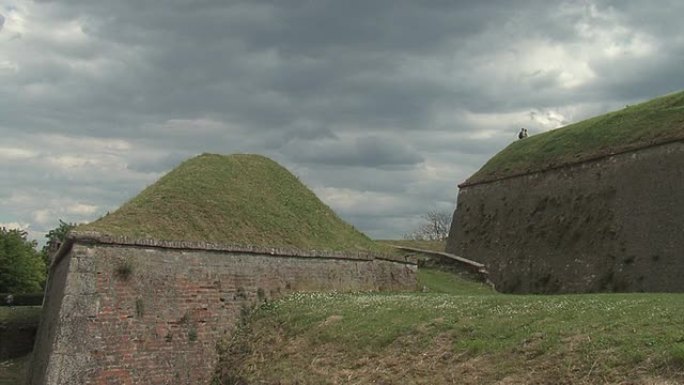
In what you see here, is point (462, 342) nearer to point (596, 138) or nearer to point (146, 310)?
point (146, 310)

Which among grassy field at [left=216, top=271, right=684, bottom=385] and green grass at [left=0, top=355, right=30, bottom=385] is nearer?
grassy field at [left=216, top=271, right=684, bottom=385]

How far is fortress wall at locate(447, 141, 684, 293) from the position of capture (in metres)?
21.4

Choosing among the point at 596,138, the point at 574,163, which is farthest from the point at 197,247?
the point at 596,138

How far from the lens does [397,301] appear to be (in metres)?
13.8

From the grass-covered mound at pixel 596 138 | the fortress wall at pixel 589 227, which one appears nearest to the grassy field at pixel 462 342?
the fortress wall at pixel 589 227

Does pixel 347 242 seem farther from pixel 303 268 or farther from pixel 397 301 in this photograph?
pixel 397 301

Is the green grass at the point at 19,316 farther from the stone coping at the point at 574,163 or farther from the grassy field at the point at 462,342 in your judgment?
the stone coping at the point at 574,163

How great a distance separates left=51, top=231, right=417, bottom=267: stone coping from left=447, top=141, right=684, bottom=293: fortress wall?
8.87 metres

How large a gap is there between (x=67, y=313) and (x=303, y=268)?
627 centimetres

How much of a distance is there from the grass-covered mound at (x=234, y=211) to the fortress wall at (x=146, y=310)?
1121 mm

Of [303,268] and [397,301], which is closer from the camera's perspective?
[397,301]

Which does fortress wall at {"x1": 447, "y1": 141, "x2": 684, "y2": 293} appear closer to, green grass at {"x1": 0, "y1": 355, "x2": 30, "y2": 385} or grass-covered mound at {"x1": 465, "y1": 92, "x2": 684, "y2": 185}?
grass-covered mound at {"x1": 465, "y1": 92, "x2": 684, "y2": 185}

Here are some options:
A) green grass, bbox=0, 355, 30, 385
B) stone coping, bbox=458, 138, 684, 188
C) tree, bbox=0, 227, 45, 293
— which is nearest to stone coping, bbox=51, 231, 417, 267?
green grass, bbox=0, 355, 30, 385

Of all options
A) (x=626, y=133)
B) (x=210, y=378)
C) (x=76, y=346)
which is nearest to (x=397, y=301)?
(x=210, y=378)
